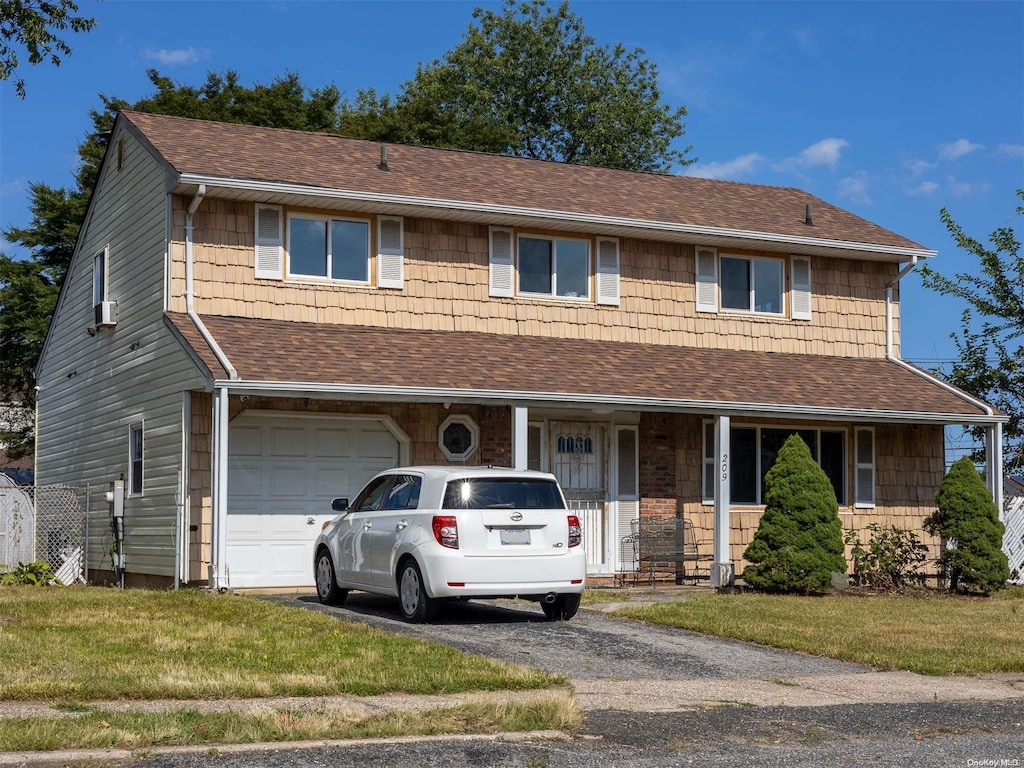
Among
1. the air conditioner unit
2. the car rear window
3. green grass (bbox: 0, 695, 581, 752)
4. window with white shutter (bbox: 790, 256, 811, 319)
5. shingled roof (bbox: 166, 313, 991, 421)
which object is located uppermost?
window with white shutter (bbox: 790, 256, 811, 319)

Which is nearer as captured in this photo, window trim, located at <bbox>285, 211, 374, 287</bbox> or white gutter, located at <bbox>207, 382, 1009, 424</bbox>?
white gutter, located at <bbox>207, 382, 1009, 424</bbox>

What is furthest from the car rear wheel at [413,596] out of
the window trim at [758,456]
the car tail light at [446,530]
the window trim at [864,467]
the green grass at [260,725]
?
the window trim at [864,467]

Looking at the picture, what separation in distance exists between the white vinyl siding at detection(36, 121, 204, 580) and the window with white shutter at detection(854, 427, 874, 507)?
11278 millimetres

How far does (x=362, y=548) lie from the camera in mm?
15336

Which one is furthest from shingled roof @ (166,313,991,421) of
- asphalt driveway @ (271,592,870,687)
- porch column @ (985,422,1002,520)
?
asphalt driveway @ (271,592,870,687)

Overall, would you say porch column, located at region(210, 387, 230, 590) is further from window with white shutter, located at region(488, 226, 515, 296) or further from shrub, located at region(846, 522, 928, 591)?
shrub, located at region(846, 522, 928, 591)

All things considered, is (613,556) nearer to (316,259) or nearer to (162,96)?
(316,259)

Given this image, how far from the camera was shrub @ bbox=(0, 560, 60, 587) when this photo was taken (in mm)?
20688

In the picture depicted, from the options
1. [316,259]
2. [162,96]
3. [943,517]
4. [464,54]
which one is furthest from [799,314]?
[464,54]

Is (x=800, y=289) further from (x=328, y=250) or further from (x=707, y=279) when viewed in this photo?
Answer: (x=328, y=250)

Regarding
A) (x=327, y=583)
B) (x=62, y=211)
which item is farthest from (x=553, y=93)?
(x=327, y=583)

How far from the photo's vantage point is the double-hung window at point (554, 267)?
22078mm

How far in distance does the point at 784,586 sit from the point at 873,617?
296cm

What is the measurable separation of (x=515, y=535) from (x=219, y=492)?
15.5 feet
